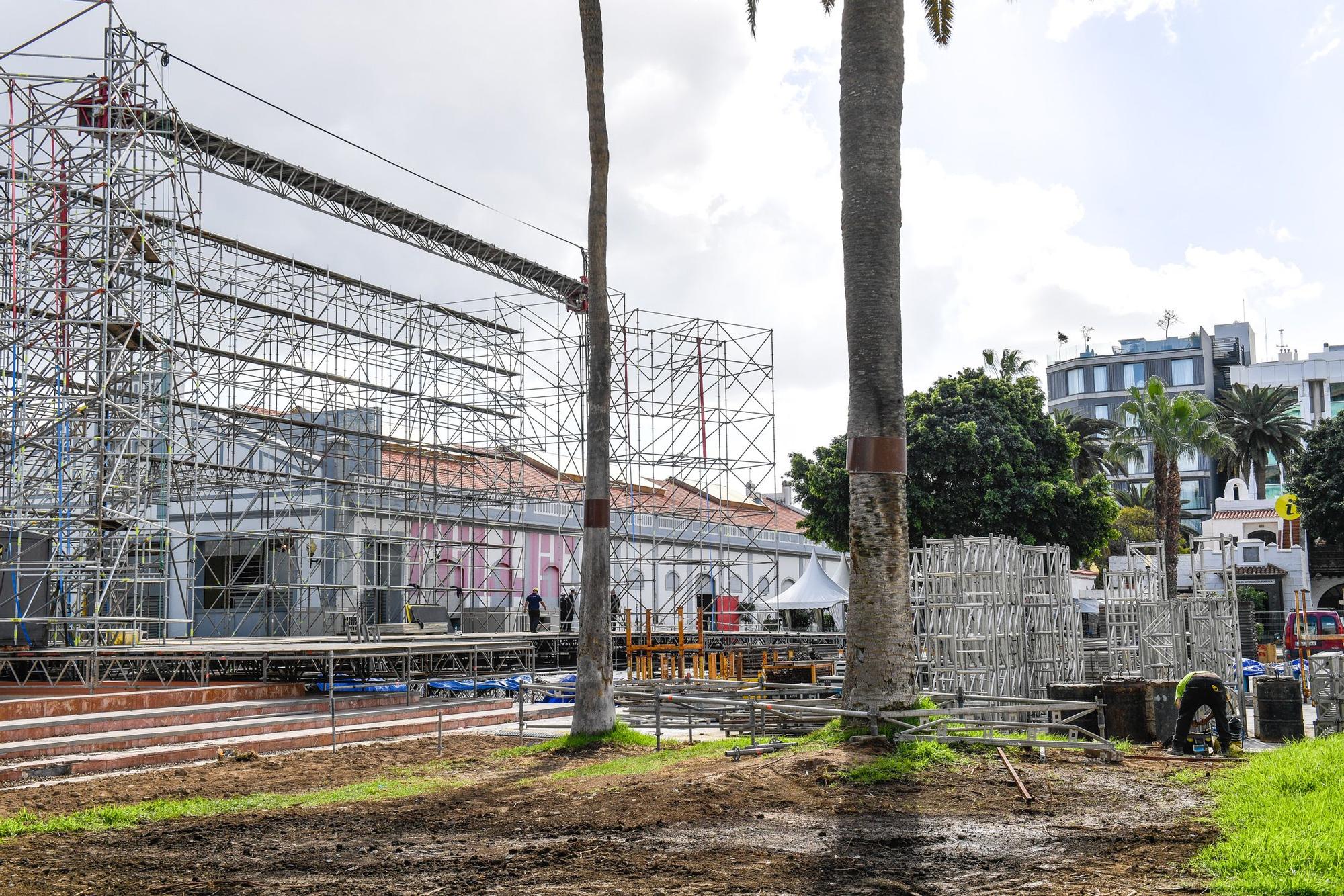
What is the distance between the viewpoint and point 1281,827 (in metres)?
7.22

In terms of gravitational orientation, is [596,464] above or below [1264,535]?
above

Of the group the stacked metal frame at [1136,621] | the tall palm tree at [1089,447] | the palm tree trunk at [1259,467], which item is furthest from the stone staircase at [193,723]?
the palm tree trunk at [1259,467]

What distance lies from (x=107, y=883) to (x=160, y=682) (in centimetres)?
1428

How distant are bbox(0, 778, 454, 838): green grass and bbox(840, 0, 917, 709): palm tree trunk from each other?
15.9 ft

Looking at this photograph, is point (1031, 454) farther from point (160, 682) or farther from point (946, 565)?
point (160, 682)

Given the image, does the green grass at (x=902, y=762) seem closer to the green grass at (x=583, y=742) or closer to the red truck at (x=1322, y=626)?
the green grass at (x=583, y=742)

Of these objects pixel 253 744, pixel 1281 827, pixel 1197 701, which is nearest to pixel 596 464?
pixel 253 744

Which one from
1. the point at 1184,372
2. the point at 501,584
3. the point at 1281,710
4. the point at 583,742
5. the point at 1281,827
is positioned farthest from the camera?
the point at 1184,372

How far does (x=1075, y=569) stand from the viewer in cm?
5878

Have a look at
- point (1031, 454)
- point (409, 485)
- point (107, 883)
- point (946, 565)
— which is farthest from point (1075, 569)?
point (107, 883)

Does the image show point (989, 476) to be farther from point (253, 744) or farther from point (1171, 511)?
point (253, 744)

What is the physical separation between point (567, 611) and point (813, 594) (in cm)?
749

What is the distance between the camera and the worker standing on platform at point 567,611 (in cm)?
3291

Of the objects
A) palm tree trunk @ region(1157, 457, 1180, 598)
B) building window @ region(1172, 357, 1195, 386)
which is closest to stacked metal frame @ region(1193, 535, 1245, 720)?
palm tree trunk @ region(1157, 457, 1180, 598)
